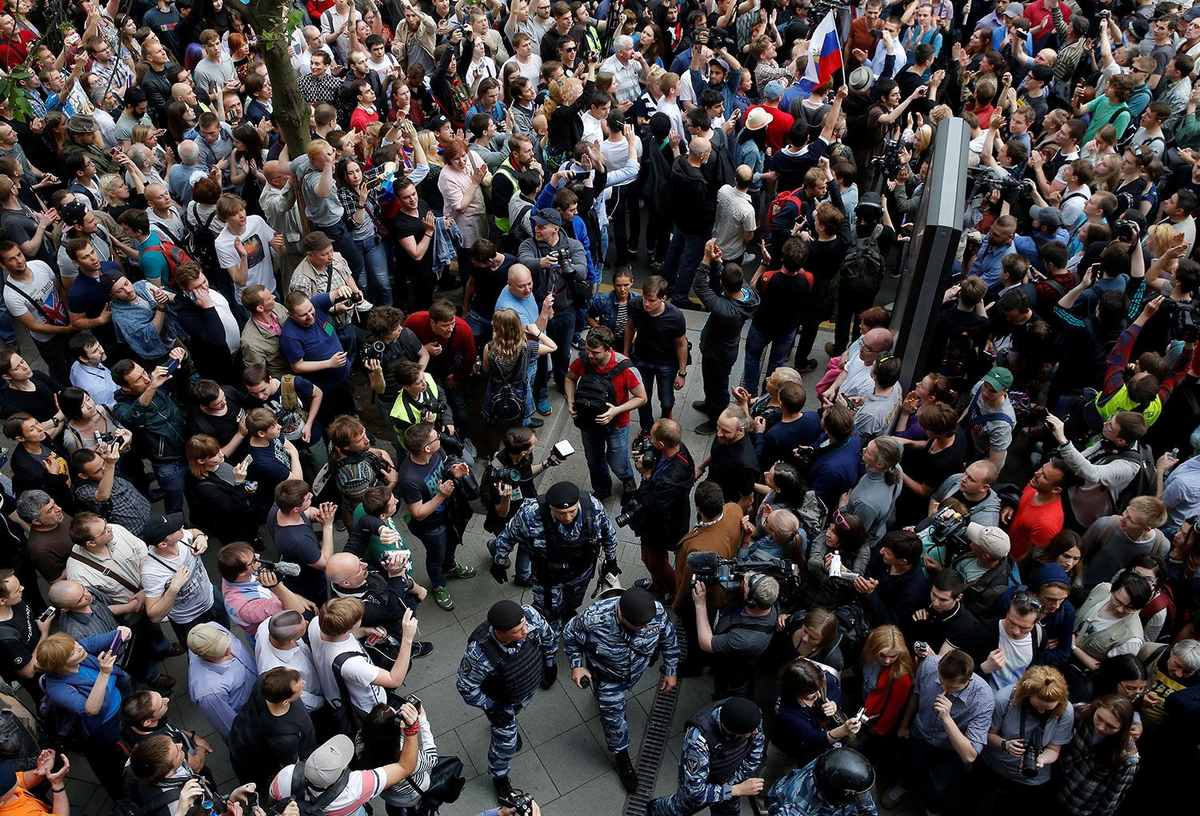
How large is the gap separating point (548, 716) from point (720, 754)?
1.84m

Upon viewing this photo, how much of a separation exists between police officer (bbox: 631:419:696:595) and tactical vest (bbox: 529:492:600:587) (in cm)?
47

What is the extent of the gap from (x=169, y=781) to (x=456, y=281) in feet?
22.8

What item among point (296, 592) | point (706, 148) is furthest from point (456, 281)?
point (296, 592)

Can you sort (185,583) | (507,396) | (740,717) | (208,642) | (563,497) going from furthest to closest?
(507,396)
(185,583)
(563,497)
(208,642)
(740,717)

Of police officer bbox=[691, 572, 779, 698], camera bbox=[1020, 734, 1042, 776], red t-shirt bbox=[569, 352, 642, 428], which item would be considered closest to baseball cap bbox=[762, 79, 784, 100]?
red t-shirt bbox=[569, 352, 642, 428]

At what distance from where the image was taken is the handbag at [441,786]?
16.9ft

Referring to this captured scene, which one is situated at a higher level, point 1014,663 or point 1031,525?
point 1031,525

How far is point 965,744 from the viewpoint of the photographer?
505 centimetres

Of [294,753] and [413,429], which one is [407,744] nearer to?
[294,753]

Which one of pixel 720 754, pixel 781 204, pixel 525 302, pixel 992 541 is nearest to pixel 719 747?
pixel 720 754

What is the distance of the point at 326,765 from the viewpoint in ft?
14.7

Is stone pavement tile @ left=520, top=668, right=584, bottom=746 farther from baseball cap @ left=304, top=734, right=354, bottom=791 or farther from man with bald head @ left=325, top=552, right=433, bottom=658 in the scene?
baseball cap @ left=304, top=734, right=354, bottom=791

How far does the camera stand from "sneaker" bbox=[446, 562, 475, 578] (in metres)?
7.36

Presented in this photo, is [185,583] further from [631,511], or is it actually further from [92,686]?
[631,511]
